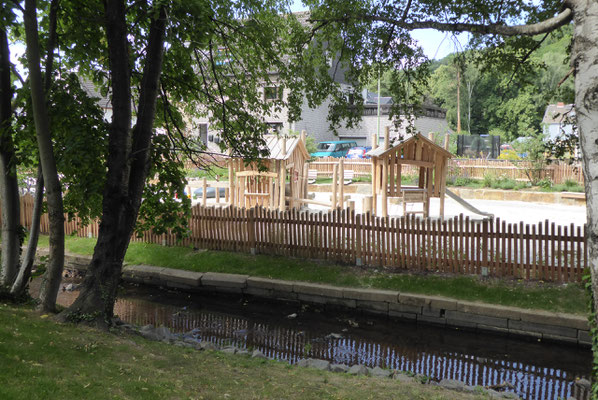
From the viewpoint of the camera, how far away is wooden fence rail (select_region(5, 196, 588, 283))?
10383 millimetres

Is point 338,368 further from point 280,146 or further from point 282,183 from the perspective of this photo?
point 280,146

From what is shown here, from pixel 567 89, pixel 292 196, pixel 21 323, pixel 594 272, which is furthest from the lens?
pixel 292 196

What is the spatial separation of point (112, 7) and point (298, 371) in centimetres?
570

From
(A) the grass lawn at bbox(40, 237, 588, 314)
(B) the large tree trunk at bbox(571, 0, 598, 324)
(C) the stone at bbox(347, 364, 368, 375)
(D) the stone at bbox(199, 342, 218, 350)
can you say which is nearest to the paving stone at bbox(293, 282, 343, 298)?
(A) the grass lawn at bbox(40, 237, 588, 314)

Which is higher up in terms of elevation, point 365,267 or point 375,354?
point 365,267

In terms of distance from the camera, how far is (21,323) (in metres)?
6.17

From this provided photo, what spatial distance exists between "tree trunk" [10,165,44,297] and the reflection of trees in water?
2993 mm

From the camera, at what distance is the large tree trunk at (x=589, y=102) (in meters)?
3.80

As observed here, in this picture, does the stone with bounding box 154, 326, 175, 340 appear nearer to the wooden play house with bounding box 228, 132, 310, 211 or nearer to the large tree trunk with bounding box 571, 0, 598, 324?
the large tree trunk with bounding box 571, 0, 598, 324

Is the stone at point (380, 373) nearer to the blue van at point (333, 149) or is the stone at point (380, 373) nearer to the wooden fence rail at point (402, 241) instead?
the wooden fence rail at point (402, 241)

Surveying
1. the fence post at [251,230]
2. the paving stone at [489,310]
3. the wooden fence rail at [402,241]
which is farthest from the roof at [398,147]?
the paving stone at [489,310]

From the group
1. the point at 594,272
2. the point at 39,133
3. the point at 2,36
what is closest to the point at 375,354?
the point at 594,272

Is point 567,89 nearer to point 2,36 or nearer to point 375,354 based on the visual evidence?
point 375,354

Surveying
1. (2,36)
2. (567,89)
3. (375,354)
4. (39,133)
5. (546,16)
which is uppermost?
(546,16)
